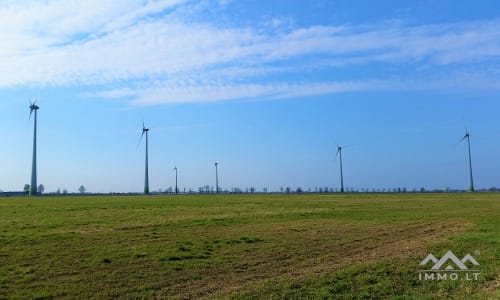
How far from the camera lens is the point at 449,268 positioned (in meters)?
19.3

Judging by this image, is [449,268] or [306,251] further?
[306,251]

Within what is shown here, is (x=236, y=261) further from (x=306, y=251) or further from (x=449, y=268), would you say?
(x=449, y=268)

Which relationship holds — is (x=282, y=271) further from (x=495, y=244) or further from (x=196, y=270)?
(x=495, y=244)

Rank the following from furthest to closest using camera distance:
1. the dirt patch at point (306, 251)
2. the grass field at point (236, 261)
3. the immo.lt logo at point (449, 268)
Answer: the immo.lt logo at point (449, 268)
the dirt patch at point (306, 251)
the grass field at point (236, 261)

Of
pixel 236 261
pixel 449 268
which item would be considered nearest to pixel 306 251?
pixel 236 261

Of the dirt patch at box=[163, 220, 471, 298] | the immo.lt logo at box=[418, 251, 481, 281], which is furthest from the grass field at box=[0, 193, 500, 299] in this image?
the immo.lt logo at box=[418, 251, 481, 281]

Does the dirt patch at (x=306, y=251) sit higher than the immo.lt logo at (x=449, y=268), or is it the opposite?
the dirt patch at (x=306, y=251)

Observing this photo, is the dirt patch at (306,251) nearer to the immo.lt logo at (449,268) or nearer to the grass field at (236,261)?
the grass field at (236,261)

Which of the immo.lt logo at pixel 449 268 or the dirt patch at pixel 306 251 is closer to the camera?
the dirt patch at pixel 306 251

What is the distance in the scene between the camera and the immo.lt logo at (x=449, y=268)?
58.9 feet

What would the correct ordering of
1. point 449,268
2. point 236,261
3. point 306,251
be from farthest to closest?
point 306,251, point 236,261, point 449,268

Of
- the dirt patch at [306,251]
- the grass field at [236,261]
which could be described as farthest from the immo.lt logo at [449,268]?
the dirt patch at [306,251]

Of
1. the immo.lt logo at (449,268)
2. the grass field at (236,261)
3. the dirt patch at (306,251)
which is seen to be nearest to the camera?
the grass field at (236,261)

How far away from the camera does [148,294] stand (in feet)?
50.7
